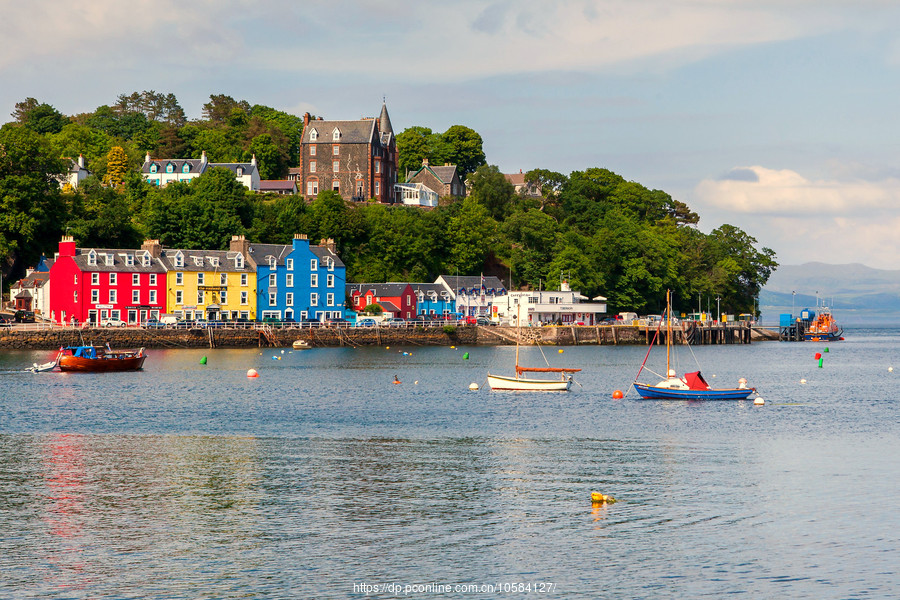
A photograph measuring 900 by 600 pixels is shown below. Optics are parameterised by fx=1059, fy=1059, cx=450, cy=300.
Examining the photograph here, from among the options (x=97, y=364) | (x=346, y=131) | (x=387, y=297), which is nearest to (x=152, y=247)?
(x=387, y=297)

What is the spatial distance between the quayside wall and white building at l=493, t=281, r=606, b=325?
4.95 meters

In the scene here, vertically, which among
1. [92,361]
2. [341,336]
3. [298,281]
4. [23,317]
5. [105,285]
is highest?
[298,281]

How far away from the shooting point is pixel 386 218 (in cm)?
14312

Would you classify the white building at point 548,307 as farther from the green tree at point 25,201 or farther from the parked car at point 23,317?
the parked car at point 23,317

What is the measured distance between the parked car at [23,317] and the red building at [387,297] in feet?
125

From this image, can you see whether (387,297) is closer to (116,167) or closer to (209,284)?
(209,284)

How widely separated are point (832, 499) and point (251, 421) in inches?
1152

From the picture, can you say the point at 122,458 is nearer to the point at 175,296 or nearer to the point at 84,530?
the point at 84,530

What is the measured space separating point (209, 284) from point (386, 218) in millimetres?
32893

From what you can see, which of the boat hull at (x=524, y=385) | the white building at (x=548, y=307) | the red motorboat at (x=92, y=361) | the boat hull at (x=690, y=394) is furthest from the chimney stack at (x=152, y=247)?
the boat hull at (x=690, y=394)

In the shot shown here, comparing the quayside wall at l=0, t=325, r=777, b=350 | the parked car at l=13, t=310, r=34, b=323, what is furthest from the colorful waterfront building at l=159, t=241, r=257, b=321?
the parked car at l=13, t=310, r=34, b=323

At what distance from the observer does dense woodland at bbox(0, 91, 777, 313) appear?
124m

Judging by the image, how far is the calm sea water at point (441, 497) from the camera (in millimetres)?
24812

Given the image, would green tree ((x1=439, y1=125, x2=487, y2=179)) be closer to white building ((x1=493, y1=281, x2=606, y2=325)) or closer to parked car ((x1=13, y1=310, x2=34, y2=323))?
white building ((x1=493, y1=281, x2=606, y2=325))
